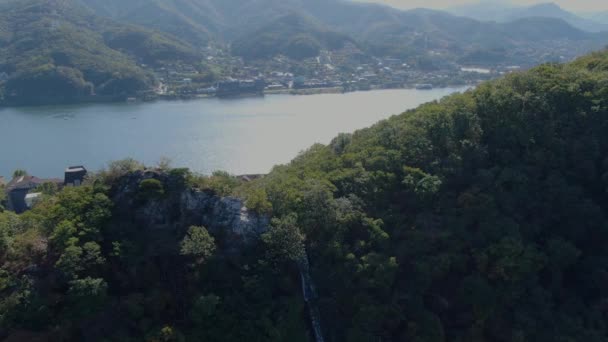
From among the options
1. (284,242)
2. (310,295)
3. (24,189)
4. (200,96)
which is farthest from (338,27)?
(310,295)

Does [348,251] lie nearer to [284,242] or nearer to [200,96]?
[284,242]

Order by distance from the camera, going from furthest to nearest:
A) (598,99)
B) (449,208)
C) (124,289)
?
1. (598,99)
2. (449,208)
3. (124,289)

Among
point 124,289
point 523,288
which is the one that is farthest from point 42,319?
point 523,288

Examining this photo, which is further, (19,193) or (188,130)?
(188,130)

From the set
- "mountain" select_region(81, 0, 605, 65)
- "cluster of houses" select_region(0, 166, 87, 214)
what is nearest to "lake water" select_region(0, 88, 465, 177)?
"cluster of houses" select_region(0, 166, 87, 214)

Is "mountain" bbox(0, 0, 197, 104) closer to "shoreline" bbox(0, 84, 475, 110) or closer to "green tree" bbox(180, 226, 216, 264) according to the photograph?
"shoreline" bbox(0, 84, 475, 110)

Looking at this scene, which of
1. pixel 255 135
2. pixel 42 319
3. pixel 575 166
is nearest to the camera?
pixel 42 319

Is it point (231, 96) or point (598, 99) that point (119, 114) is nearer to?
point (231, 96)
